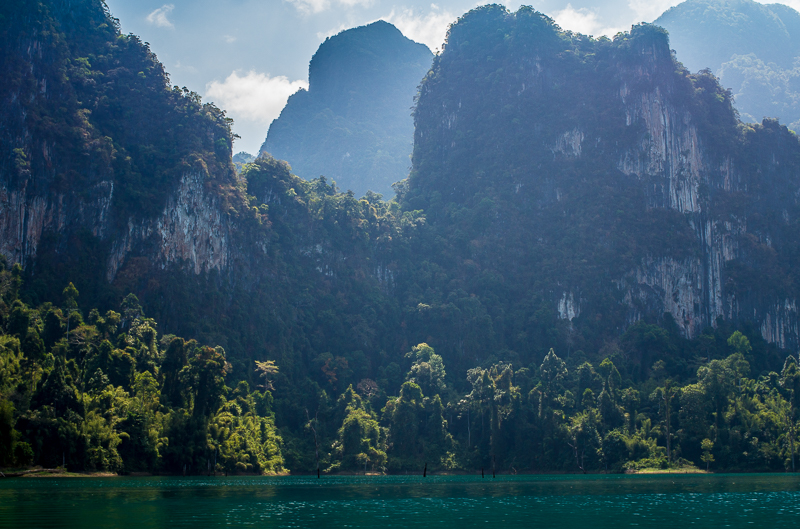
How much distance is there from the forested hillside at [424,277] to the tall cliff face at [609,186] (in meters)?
0.36

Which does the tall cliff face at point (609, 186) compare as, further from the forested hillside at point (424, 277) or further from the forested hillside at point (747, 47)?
the forested hillside at point (747, 47)

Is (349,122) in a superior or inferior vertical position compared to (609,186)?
superior

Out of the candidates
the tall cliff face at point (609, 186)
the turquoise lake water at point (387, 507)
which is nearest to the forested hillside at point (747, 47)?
the tall cliff face at point (609, 186)

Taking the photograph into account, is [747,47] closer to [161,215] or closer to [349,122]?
[349,122]

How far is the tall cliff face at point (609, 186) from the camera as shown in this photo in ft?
316

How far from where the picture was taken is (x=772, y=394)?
7581cm

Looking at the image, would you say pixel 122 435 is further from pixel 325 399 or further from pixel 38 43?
pixel 38 43

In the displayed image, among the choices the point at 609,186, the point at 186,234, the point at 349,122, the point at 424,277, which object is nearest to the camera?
the point at 186,234

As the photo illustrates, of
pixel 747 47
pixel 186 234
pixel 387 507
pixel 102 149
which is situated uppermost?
pixel 747 47

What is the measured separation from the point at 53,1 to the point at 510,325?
71.5m

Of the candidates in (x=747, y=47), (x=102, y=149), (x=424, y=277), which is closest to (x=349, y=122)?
(x=424, y=277)

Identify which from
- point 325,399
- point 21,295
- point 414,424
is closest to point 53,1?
point 21,295

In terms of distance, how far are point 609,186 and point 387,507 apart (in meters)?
82.1

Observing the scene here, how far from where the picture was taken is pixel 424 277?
336 feet
